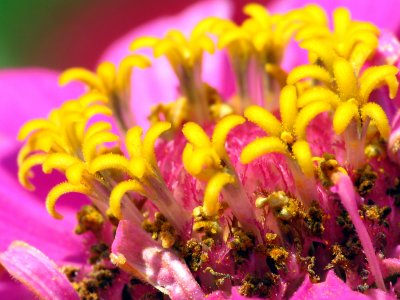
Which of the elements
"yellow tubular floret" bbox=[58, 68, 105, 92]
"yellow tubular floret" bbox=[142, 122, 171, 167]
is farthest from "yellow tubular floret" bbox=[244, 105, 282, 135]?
"yellow tubular floret" bbox=[58, 68, 105, 92]

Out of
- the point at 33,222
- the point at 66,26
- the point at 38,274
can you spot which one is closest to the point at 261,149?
the point at 38,274

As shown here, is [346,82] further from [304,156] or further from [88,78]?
[88,78]

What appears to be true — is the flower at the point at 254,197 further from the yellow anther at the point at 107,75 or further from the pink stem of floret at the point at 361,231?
the yellow anther at the point at 107,75

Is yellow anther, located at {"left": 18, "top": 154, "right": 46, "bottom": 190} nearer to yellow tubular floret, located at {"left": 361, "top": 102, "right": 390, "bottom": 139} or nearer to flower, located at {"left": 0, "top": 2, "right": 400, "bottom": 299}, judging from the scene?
flower, located at {"left": 0, "top": 2, "right": 400, "bottom": 299}

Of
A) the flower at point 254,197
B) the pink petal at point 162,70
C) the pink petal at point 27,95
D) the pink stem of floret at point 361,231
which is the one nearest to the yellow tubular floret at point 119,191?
the flower at point 254,197

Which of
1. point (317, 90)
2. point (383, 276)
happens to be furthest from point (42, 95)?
point (383, 276)

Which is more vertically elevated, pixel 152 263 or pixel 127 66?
pixel 127 66
